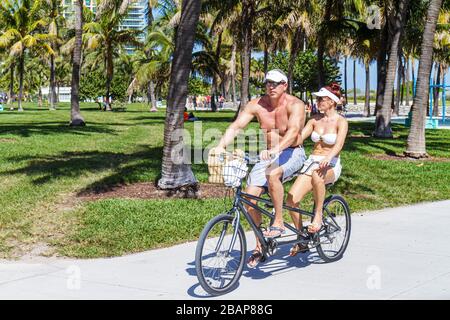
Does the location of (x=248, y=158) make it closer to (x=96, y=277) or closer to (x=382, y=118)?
(x=96, y=277)

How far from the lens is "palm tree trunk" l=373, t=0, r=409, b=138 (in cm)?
2039

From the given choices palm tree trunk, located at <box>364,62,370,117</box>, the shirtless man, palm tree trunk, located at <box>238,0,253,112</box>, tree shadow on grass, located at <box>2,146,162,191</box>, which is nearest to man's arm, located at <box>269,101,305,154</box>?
the shirtless man

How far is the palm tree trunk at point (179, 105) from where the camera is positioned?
1068cm

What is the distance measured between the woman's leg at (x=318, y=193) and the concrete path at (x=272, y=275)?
0.44 metres

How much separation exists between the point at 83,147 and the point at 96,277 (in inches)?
485

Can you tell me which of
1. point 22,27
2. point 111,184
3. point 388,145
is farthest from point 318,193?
point 22,27

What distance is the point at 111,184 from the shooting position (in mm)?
11523

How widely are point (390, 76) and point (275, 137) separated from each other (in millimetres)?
15183

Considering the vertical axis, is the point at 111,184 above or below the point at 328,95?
below

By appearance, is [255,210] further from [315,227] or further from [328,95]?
[328,95]

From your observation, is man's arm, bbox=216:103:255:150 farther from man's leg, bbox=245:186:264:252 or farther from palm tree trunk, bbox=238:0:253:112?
palm tree trunk, bbox=238:0:253:112

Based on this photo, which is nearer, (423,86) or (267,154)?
(267,154)

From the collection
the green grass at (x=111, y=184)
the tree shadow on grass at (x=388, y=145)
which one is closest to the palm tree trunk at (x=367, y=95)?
the tree shadow on grass at (x=388, y=145)

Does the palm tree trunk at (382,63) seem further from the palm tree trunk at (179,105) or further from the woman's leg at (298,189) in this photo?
the woman's leg at (298,189)
